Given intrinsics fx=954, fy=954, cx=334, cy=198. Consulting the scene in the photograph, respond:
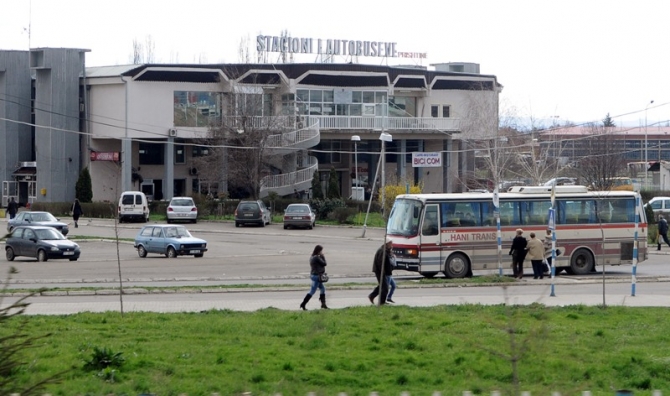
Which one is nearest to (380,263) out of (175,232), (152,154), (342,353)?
(342,353)

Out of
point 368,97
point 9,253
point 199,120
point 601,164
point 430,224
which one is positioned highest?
point 368,97

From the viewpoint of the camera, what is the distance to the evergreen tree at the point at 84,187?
7038cm

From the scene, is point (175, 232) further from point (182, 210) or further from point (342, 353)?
point (342, 353)

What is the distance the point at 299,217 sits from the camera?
5859 centimetres

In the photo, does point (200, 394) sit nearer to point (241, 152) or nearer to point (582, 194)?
point (582, 194)

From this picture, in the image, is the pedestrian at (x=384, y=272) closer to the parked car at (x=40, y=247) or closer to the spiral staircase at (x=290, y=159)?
the parked car at (x=40, y=247)

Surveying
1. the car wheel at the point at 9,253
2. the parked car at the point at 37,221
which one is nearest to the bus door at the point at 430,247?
the car wheel at the point at 9,253

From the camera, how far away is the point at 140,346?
48.1 ft

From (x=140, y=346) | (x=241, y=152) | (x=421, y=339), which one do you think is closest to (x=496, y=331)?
(x=421, y=339)

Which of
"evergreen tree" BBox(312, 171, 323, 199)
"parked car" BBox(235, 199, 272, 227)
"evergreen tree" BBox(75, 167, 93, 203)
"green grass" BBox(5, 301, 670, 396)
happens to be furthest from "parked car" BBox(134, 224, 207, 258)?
"evergreen tree" BBox(75, 167, 93, 203)

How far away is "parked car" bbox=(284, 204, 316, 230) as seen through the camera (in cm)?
5866

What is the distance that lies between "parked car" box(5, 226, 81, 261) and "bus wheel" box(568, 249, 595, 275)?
1949 cm

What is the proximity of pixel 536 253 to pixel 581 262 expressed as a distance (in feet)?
12.1

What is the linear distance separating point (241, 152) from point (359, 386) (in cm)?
5779
